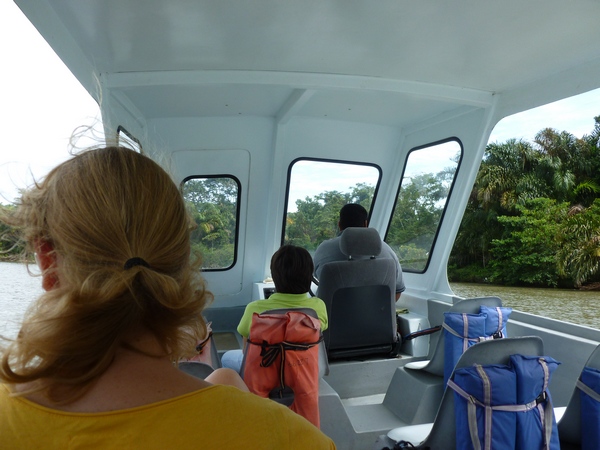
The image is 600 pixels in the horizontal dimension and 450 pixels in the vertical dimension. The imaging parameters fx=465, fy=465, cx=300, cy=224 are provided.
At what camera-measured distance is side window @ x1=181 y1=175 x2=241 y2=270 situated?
493cm

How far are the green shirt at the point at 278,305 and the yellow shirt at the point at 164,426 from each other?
6.27 ft

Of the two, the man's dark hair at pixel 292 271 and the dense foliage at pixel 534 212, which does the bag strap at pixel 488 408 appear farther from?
the dense foliage at pixel 534 212

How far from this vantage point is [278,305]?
8.89 ft

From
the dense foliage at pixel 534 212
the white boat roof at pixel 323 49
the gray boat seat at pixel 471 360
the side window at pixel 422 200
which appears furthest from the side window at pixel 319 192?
the dense foliage at pixel 534 212

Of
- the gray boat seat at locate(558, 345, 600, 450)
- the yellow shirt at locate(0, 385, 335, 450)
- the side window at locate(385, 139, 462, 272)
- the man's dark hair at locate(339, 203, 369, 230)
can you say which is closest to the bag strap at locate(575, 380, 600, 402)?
the gray boat seat at locate(558, 345, 600, 450)

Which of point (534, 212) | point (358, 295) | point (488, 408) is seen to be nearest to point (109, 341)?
point (488, 408)

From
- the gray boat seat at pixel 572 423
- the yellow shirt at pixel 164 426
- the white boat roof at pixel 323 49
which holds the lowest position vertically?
the gray boat seat at pixel 572 423

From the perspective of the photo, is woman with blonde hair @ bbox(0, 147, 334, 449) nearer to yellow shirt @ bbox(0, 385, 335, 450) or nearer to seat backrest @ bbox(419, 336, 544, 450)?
yellow shirt @ bbox(0, 385, 335, 450)

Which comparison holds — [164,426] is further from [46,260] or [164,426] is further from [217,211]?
[217,211]

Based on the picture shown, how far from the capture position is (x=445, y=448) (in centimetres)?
194

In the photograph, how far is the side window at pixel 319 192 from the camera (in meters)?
5.15

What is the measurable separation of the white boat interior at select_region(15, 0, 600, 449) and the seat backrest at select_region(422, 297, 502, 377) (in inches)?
5.6

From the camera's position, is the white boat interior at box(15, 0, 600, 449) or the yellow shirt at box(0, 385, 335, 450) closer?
the yellow shirt at box(0, 385, 335, 450)

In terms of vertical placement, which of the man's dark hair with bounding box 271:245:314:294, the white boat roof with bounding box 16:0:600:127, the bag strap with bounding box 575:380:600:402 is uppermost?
the white boat roof with bounding box 16:0:600:127
